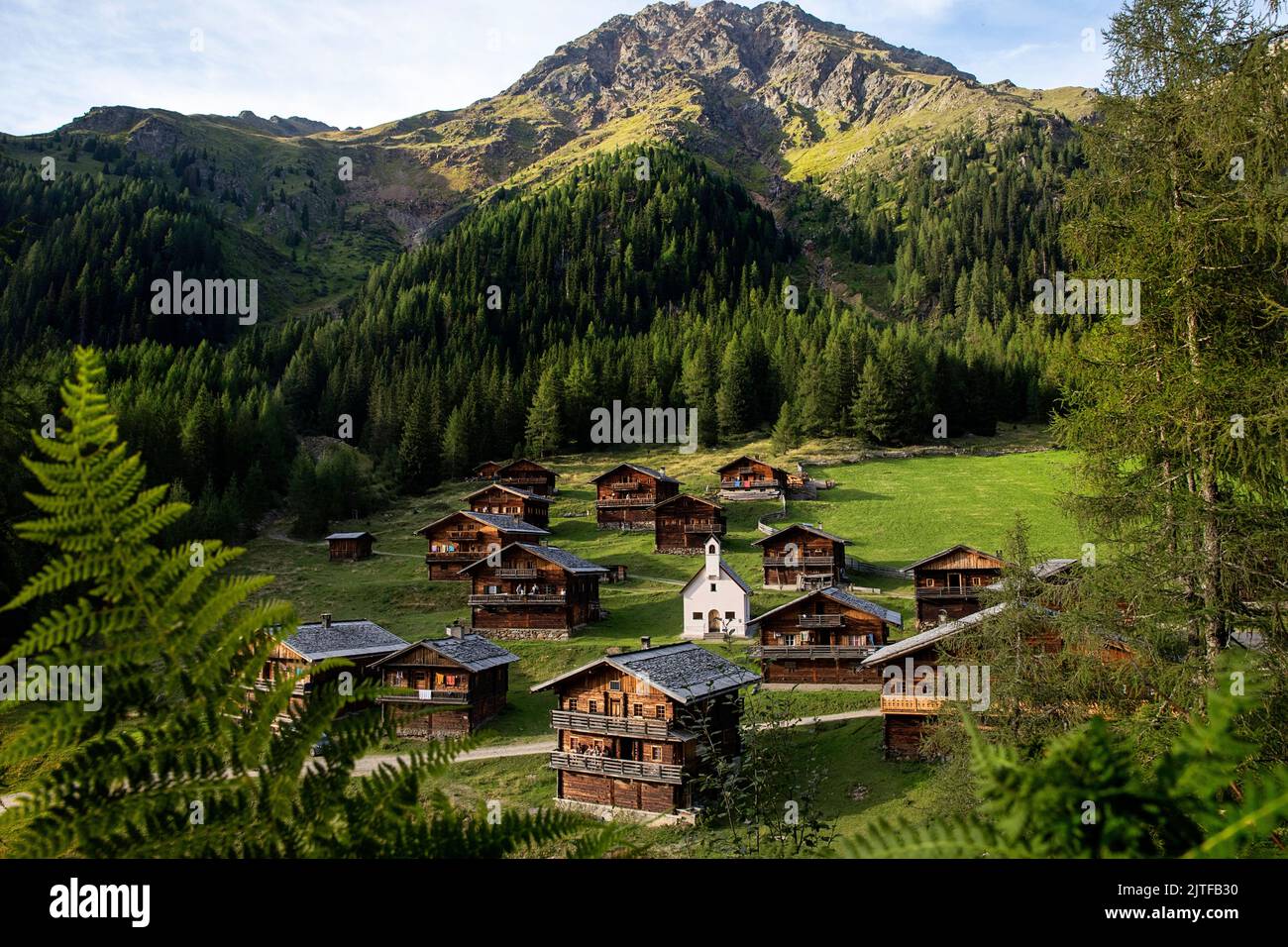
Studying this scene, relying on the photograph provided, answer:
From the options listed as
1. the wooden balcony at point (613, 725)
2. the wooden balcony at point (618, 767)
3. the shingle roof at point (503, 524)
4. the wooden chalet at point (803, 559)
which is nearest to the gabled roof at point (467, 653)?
the wooden balcony at point (613, 725)

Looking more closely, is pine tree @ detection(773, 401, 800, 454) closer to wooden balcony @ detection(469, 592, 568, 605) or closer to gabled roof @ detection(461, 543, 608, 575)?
gabled roof @ detection(461, 543, 608, 575)

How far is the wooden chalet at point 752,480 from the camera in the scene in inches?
3147

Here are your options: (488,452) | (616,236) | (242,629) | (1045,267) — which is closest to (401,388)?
(488,452)

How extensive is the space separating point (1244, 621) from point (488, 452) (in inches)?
4091

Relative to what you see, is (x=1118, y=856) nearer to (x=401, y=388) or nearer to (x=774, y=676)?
(x=774, y=676)

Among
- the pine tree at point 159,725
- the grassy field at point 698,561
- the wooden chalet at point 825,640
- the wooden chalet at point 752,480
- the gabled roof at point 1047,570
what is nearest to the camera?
the pine tree at point 159,725

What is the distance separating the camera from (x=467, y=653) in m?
42.4

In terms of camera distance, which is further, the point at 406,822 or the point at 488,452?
the point at 488,452

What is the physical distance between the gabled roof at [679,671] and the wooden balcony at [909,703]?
6.20 m

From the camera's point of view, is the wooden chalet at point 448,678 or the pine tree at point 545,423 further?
the pine tree at point 545,423

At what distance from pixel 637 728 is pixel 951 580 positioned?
26581 mm

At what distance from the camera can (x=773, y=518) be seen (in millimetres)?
73062

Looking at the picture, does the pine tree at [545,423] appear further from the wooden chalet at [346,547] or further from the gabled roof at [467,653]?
the gabled roof at [467,653]

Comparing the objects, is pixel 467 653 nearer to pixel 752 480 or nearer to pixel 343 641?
pixel 343 641
